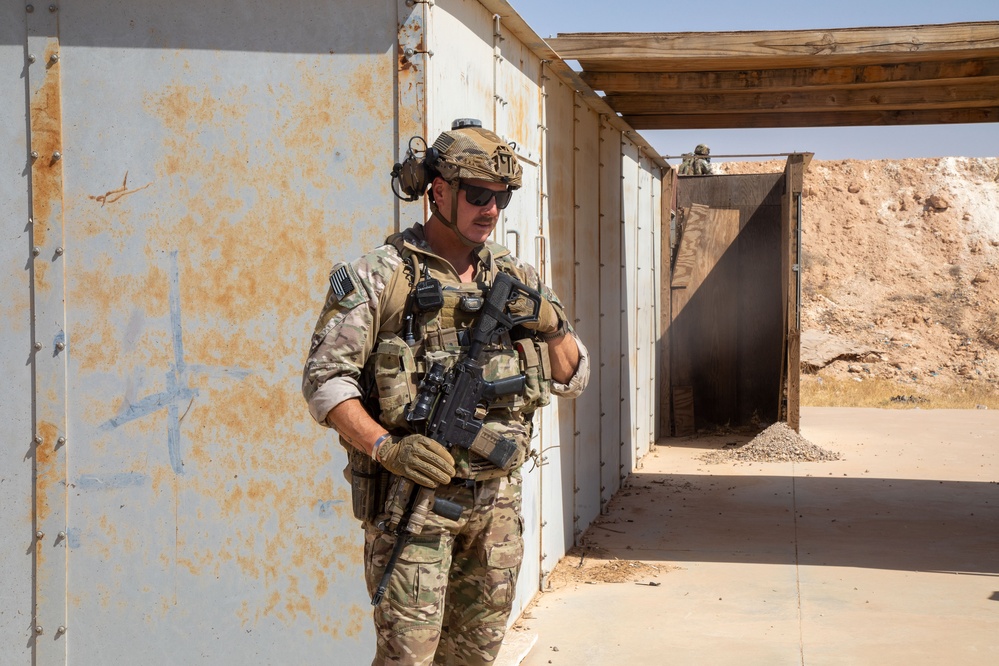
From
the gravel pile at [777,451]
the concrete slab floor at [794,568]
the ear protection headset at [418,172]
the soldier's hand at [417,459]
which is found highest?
the ear protection headset at [418,172]

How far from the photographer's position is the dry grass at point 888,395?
16562 mm

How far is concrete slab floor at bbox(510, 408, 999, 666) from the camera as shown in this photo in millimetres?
5184

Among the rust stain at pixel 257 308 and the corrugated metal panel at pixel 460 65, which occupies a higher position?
the corrugated metal panel at pixel 460 65

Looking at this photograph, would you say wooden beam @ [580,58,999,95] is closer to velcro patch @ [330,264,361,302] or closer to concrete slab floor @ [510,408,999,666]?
concrete slab floor @ [510,408,999,666]

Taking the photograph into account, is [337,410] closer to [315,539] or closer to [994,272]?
[315,539]

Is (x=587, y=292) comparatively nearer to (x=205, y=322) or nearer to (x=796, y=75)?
(x=796, y=75)

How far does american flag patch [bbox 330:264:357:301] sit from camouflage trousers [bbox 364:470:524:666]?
665mm

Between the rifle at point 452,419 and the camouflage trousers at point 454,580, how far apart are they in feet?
0.15

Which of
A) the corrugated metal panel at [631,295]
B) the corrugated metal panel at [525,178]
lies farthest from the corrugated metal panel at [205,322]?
the corrugated metal panel at [631,295]

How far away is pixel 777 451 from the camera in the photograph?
1097cm

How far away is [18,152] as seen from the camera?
4.15m

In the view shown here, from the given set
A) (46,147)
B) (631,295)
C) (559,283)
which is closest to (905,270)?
(631,295)

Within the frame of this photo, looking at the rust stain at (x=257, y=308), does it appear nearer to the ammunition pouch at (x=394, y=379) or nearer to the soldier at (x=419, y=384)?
the soldier at (x=419, y=384)

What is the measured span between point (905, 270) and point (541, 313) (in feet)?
80.8
